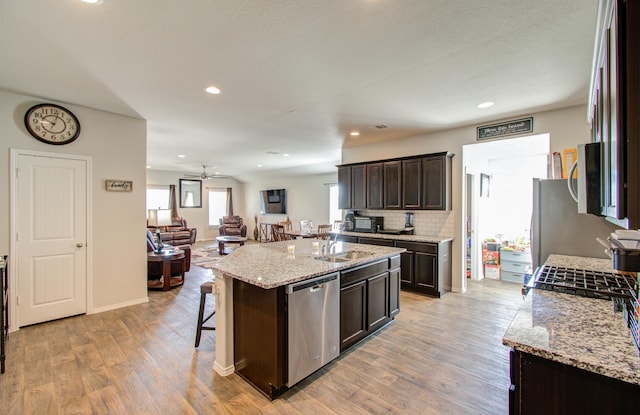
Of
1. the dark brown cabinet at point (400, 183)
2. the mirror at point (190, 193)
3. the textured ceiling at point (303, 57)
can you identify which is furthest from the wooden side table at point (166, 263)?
the mirror at point (190, 193)

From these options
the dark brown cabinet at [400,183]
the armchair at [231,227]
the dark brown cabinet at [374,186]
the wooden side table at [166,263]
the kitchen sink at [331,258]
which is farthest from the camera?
the armchair at [231,227]

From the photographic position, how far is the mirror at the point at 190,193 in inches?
432

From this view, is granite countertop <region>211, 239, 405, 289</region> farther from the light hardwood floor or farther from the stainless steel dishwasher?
the light hardwood floor

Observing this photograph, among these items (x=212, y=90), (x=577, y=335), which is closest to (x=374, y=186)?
(x=212, y=90)

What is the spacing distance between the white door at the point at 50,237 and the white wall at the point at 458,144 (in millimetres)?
4578

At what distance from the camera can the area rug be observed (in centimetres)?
700

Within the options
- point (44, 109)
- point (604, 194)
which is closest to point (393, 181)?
point (604, 194)

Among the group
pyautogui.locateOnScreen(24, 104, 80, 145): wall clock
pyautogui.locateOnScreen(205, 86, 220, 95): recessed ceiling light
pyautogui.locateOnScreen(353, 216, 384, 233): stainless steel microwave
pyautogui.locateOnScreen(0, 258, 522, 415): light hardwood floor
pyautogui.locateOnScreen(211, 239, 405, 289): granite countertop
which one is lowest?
pyautogui.locateOnScreen(0, 258, 522, 415): light hardwood floor

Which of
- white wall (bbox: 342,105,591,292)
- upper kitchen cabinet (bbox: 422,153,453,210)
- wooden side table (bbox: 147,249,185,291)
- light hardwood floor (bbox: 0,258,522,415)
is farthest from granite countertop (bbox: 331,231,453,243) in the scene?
wooden side table (bbox: 147,249,185,291)

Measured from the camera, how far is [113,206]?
3.94 m

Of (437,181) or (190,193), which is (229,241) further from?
(437,181)

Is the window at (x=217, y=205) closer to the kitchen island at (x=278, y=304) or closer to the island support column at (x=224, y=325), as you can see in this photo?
the kitchen island at (x=278, y=304)

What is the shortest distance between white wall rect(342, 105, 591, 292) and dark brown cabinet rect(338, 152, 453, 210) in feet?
0.54

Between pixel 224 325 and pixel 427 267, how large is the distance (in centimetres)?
320
